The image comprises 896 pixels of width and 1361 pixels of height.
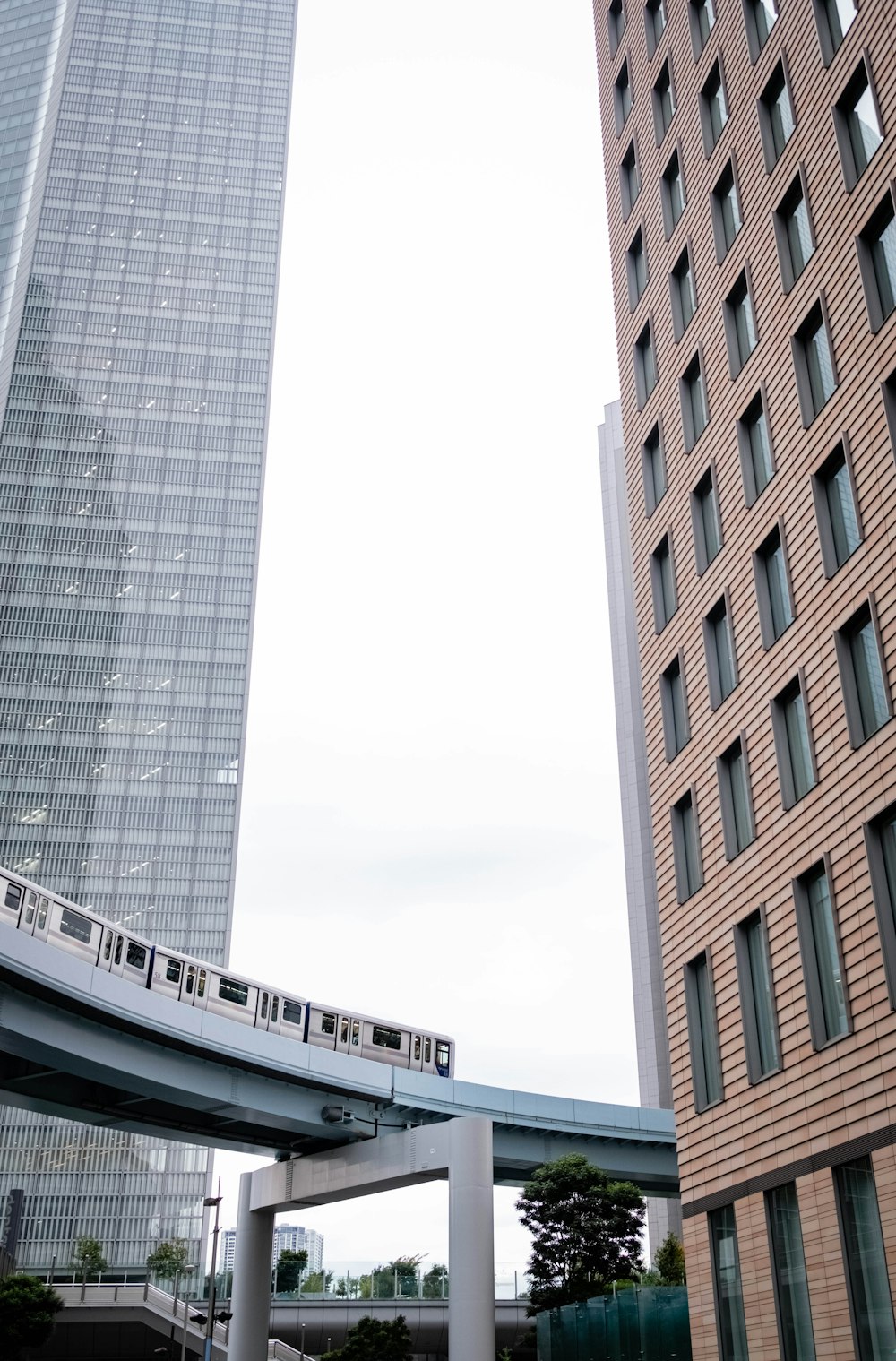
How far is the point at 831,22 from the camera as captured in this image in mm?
22094

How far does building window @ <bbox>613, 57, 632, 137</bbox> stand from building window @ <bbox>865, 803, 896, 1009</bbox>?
23.3 meters

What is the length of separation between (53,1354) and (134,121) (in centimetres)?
15048

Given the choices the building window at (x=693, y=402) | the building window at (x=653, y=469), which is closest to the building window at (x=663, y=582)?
the building window at (x=653, y=469)

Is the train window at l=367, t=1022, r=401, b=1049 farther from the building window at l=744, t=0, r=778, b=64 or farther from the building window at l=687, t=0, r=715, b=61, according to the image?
the building window at l=744, t=0, r=778, b=64

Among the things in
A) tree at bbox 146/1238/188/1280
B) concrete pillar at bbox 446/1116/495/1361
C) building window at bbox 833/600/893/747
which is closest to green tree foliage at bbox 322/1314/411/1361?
concrete pillar at bbox 446/1116/495/1361

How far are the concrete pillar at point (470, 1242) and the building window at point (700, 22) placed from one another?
3081 centimetres

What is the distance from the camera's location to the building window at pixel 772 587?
21953mm

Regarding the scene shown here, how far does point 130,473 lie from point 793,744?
13414 cm

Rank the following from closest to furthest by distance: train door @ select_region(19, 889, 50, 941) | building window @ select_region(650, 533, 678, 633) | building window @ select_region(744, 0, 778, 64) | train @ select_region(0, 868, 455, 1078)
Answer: building window @ select_region(744, 0, 778, 64) → building window @ select_region(650, 533, 678, 633) → train door @ select_region(19, 889, 50, 941) → train @ select_region(0, 868, 455, 1078)

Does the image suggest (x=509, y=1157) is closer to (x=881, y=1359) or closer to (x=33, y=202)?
(x=881, y=1359)

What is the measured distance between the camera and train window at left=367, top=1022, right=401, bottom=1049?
4878cm

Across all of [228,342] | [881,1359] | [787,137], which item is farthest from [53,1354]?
[228,342]

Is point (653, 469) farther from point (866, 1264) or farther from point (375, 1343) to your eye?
point (375, 1343)

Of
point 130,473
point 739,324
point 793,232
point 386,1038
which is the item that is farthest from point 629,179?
point 130,473
